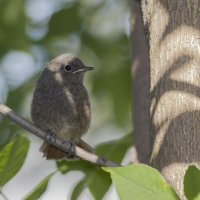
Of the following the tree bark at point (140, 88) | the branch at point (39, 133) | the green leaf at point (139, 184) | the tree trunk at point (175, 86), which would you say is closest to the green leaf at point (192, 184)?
the green leaf at point (139, 184)

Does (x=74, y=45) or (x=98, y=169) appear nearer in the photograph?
(x=98, y=169)

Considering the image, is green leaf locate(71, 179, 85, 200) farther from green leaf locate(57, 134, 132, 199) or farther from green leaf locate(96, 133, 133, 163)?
green leaf locate(96, 133, 133, 163)

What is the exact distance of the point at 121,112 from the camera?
5.15 m

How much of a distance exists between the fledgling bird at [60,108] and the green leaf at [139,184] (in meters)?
2.53

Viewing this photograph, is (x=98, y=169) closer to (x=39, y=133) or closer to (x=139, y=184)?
(x=39, y=133)

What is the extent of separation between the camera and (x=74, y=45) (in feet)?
18.3

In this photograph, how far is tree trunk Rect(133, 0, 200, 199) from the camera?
2697 millimetres

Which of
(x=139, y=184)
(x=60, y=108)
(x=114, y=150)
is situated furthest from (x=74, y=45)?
(x=139, y=184)

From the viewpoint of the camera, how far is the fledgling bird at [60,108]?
16.1ft

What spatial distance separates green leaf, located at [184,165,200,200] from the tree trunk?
0.51 metres

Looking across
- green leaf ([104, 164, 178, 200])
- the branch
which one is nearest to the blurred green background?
the branch

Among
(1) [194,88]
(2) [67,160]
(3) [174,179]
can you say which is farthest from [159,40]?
(2) [67,160]

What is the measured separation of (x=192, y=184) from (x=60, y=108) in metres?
3.03

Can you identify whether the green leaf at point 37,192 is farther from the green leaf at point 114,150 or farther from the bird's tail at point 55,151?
the bird's tail at point 55,151
